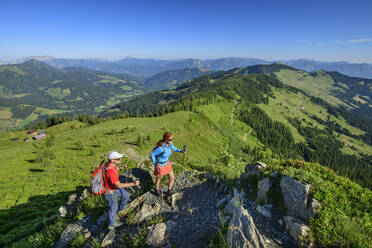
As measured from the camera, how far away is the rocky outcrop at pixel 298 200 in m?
6.87

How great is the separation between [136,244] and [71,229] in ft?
13.1

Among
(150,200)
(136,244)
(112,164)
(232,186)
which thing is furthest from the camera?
(232,186)

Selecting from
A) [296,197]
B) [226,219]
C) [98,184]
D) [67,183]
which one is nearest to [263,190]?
[296,197]

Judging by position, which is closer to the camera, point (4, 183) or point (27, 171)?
point (4, 183)

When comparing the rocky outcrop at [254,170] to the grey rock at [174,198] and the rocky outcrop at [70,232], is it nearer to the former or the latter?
the grey rock at [174,198]

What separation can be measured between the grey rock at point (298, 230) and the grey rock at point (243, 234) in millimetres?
1522

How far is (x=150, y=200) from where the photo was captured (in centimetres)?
941

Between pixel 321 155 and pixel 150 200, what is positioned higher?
pixel 150 200

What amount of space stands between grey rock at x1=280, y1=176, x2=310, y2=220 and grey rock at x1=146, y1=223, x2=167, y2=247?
18.3ft

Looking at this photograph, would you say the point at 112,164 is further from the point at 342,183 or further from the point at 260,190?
the point at 342,183

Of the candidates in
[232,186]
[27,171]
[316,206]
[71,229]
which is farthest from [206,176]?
[27,171]

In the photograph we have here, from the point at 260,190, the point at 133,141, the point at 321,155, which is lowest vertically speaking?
the point at 321,155

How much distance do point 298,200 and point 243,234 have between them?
3.60 meters

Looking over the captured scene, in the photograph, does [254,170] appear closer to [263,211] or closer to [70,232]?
[263,211]
